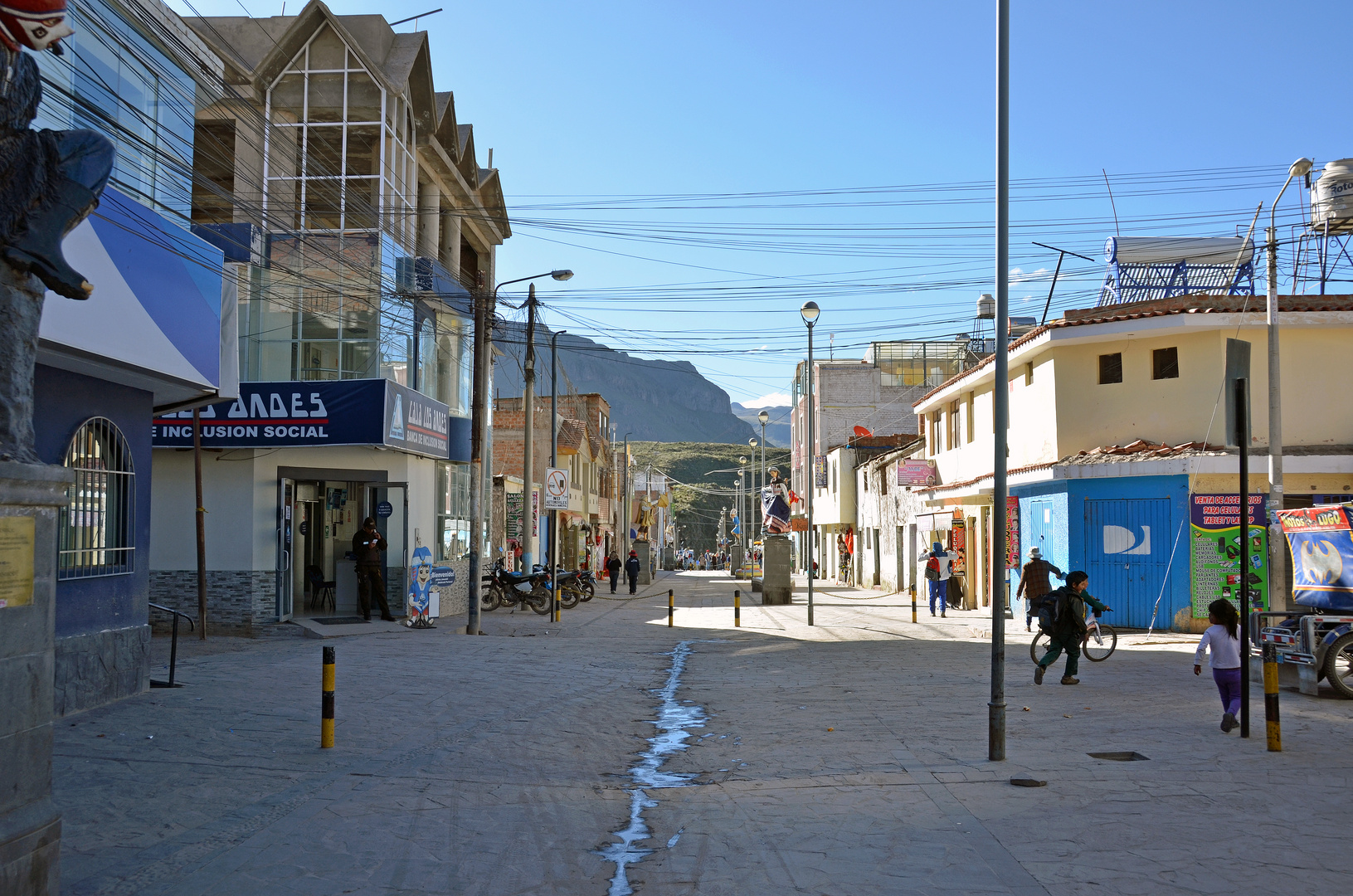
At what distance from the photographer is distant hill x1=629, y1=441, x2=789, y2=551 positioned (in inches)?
5595

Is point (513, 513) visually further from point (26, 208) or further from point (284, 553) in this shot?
point (26, 208)

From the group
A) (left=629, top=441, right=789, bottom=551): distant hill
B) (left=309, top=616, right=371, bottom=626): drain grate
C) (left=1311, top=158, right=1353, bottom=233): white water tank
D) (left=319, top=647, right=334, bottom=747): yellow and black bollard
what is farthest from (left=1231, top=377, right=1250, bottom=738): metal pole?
(left=629, top=441, right=789, bottom=551): distant hill

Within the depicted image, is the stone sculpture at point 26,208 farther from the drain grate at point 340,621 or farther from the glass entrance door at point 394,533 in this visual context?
the glass entrance door at point 394,533

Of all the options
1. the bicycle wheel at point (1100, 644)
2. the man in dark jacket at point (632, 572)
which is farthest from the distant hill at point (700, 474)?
the bicycle wheel at point (1100, 644)

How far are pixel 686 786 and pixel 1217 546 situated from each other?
1691 cm

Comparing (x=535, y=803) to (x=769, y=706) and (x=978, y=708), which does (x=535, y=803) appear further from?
(x=978, y=708)

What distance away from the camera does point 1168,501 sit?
21.5 meters

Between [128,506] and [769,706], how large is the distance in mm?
7637

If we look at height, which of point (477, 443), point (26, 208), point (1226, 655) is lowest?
point (1226, 655)

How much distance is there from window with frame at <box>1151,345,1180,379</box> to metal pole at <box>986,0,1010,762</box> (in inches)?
617

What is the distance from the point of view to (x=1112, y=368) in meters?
23.4

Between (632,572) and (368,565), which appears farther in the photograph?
(632,572)

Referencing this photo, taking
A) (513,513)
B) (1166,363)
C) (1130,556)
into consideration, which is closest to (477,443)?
(1130,556)

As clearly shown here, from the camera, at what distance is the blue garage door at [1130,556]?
21719 mm
